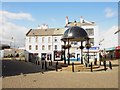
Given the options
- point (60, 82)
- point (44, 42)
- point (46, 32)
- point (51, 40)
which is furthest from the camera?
point (46, 32)

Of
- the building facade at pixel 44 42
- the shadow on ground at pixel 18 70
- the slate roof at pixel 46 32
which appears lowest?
the shadow on ground at pixel 18 70

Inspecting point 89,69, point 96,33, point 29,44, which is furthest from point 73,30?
point 29,44

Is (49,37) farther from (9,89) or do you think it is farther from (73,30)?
(9,89)

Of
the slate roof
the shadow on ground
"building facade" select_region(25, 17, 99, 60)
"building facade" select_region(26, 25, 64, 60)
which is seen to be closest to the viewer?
the shadow on ground

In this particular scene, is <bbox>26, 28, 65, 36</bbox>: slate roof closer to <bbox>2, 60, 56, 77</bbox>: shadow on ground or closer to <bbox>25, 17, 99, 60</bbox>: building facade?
<bbox>25, 17, 99, 60</bbox>: building facade

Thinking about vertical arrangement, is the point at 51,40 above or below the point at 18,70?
above

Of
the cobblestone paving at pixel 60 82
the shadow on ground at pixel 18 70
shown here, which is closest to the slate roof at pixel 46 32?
the shadow on ground at pixel 18 70

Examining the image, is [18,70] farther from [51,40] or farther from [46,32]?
[46,32]

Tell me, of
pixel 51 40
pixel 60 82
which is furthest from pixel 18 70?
pixel 51 40

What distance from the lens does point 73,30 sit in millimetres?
30703

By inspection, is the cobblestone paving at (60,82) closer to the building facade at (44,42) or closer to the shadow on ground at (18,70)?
the shadow on ground at (18,70)

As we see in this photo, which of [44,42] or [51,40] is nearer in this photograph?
[51,40]

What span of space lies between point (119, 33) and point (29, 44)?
2667cm

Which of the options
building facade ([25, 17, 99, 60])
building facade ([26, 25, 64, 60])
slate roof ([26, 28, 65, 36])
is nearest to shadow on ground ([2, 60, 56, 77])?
building facade ([25, 17, 99, 60])
